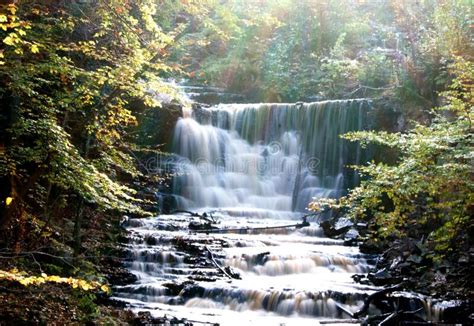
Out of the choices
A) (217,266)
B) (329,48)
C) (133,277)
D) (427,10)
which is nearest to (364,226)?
(217,266)

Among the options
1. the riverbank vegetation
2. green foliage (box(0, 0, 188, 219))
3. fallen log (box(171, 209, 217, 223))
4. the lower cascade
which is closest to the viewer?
green foliage (box(0, 0, 188, 219))

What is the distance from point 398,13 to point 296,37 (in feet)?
19.5

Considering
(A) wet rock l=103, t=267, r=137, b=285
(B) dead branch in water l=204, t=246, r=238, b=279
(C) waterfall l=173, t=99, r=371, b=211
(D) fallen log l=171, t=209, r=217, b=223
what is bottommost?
(A) wet rock l=103, t=267, r=137, b=285

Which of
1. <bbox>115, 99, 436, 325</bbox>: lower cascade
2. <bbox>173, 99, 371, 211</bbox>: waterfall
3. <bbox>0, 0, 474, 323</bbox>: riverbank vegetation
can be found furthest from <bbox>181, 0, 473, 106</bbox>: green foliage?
<bbox>115, 99, 436, 325</bbox>: lower cascade

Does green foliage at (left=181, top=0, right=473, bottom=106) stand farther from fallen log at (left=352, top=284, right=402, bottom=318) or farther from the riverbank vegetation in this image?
fallen log at (left=352, top=284, right=402, bottom=318)

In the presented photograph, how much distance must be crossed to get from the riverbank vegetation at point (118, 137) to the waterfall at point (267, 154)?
5.97 feet

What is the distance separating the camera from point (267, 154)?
1961cm

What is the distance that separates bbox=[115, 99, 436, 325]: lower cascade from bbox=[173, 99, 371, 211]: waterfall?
4cm

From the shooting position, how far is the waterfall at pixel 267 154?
58.0ft

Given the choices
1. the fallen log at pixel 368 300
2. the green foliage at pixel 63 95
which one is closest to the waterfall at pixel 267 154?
the fallen log at pixel 368 300

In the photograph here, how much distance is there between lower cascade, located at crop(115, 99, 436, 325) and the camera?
808cm

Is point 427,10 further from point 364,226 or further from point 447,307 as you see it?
point 447,307

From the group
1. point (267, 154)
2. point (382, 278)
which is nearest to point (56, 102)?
point (382, 278)

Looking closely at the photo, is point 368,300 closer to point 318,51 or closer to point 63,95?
point 63,95
